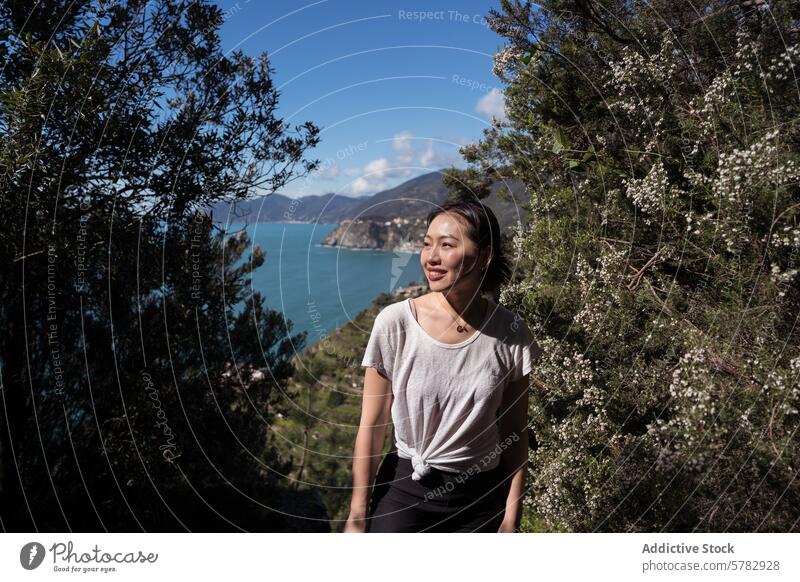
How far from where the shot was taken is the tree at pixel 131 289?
1951 millimetres

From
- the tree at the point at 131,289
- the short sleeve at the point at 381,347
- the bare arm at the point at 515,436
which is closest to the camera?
the short sleeve at the point at 381,347

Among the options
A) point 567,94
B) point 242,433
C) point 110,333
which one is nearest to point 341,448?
point 242,433

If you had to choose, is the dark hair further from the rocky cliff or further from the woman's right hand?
the woman's right hand

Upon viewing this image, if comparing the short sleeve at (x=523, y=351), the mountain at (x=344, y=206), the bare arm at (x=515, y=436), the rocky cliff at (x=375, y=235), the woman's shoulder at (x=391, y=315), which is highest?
the mountain at (x=344, y=206)

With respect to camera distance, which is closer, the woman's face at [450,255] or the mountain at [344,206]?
the woman's face at [450,255]

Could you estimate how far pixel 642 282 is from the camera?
7.76 feet

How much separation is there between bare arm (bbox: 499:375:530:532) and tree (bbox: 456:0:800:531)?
803mm

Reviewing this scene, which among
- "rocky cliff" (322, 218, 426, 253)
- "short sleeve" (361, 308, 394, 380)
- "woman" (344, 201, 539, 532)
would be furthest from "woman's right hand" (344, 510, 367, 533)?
"rocky cliff" (322, 218, 426, 253)

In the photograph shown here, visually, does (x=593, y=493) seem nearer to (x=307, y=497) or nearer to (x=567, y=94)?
(x=307, y=497)

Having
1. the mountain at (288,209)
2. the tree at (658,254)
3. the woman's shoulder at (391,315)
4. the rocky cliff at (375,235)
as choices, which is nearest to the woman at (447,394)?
the woman's shoulder at (391,315)

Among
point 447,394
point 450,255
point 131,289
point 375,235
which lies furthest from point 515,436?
point 131,289

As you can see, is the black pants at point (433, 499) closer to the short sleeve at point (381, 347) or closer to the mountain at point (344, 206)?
the short sleeve at point (381, 347)

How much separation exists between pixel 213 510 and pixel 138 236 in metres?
1.21

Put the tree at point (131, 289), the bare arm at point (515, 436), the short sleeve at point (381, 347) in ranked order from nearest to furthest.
Result: the short sleeve at point (381, 347)
the bare arm at point (515, 436)
the tree at point (131, 289)
